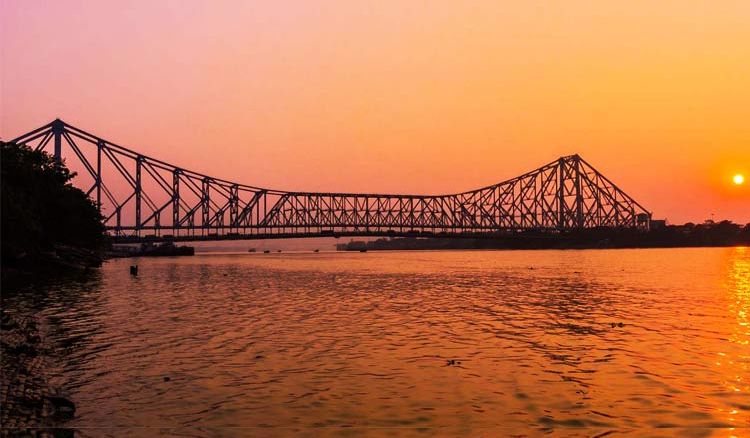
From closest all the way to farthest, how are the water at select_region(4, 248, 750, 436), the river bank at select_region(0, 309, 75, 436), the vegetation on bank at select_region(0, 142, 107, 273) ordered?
the river bank at select_region(0, 309, 75, 436), the water at select_region(4, 248, 750, 436), the vegetation on bank at select_region(0, 142, 107, 273)

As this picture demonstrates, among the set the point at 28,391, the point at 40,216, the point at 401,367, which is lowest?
the point at 401,367

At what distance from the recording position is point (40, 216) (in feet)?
214

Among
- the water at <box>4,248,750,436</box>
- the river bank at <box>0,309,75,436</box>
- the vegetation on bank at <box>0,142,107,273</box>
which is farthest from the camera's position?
the vegetation on bank at <box>0,142,107,273</box>

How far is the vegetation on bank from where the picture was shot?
157 ft

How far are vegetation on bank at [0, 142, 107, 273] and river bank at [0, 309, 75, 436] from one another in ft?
91.2

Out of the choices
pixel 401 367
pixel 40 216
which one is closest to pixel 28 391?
pixel 401 367

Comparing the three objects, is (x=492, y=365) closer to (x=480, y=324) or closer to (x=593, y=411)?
(x=593, y=411)

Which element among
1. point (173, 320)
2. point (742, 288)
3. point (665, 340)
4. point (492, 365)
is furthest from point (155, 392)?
point (742, 288)

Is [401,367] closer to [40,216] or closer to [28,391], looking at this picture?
[28,391]

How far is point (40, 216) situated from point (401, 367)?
5920 cm

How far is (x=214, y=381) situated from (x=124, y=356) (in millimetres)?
5075

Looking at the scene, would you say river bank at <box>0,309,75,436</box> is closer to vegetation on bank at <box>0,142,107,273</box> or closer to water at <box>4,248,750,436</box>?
water at <box>4,248,750,436</box>

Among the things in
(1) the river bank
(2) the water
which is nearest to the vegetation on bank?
(2) the water

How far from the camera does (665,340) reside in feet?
74.8
